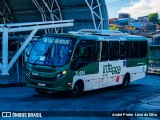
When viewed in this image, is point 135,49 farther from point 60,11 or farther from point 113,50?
point 60,11

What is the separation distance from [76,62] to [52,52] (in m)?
1.00

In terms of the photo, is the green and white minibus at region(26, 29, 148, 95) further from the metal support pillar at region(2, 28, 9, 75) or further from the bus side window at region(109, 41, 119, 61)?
the metal support pillar at region(2, 28, 9, 75)

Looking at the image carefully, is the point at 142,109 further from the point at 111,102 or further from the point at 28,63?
the point at 28,63

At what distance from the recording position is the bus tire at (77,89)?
15273 mm

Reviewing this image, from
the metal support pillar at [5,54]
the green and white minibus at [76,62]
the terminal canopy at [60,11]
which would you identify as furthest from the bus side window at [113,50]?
the terminal canopy at [60,11]

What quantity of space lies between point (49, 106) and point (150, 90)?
7.60 metres

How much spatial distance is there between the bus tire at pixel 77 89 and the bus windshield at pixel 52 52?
115 centimetres

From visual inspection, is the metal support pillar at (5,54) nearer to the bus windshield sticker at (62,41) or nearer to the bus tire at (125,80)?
the bus tire at (125,80)

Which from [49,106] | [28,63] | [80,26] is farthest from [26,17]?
[49,106]

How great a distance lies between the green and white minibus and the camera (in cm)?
1476

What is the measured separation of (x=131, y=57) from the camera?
20125 mm

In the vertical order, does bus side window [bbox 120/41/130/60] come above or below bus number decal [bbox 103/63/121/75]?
above

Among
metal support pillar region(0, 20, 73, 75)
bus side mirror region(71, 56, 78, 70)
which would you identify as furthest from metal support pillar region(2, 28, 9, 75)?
bus side mirror region(71, 56, 78, 70)

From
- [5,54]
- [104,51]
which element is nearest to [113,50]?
[104,51]
